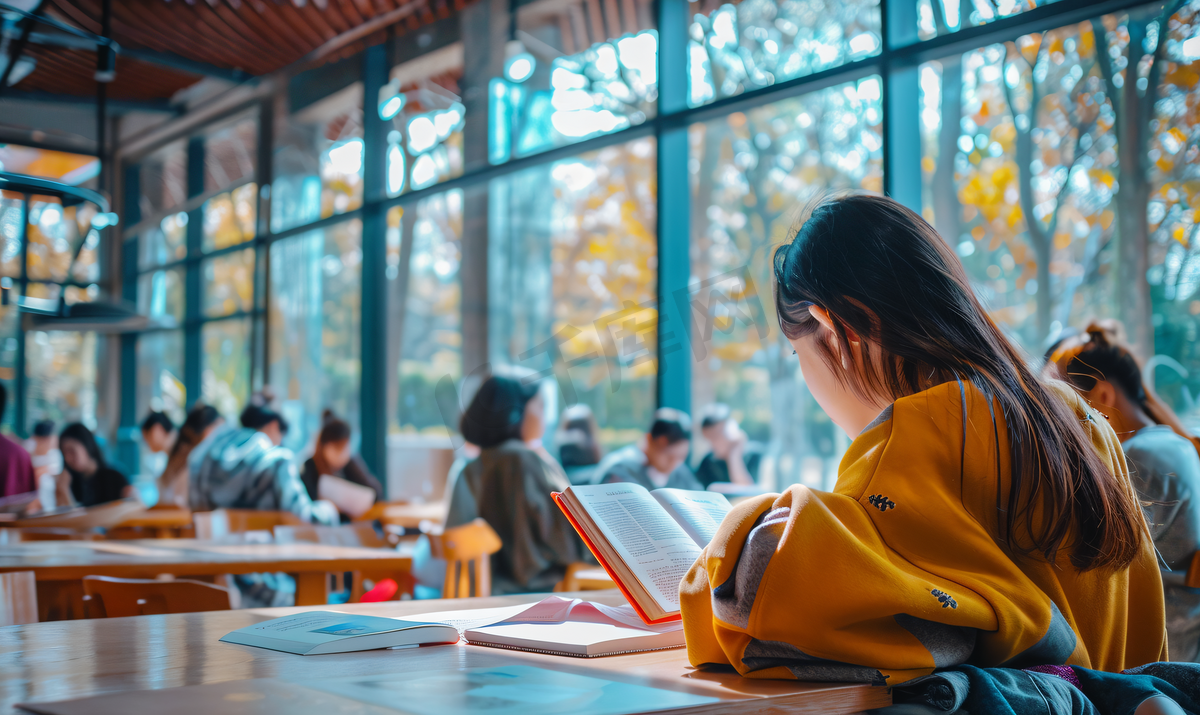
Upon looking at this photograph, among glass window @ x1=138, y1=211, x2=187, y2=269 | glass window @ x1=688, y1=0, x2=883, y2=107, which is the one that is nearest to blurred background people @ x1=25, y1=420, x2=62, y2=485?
glass window @ x1=138, y1=211, x2=187, y2=269

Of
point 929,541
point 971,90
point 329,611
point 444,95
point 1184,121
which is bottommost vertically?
point 329,611

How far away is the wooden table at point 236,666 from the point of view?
2.78 ft

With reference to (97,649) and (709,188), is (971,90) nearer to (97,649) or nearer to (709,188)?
(709,188)

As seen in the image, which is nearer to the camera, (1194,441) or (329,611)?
(329,611)

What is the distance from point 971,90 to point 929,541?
11.0 feet

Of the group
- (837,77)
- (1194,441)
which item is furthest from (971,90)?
(1194,441)

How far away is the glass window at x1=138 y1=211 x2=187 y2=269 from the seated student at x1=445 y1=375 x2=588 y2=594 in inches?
275

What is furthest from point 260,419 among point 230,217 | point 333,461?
point 230,217

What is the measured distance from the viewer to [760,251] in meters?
4.66

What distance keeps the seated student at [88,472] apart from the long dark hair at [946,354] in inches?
195

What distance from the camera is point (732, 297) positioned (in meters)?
4.69

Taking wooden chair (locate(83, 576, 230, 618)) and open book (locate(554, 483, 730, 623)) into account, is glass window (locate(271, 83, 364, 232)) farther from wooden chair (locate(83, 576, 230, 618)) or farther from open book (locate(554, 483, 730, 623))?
open book (locate(554, 483, 730, 623))

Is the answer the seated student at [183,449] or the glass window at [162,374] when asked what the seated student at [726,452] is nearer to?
the seated student at [183,449]

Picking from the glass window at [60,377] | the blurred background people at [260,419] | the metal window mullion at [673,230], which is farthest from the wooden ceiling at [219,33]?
the blurred background people at [260,419]
